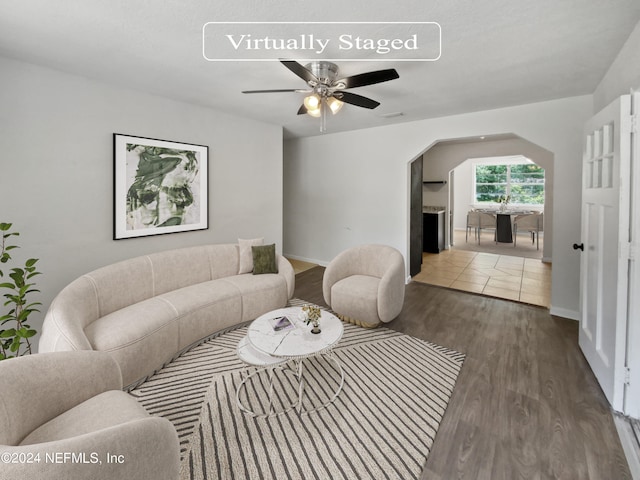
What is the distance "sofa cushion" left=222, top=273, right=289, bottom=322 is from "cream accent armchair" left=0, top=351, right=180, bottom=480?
5.24 feet

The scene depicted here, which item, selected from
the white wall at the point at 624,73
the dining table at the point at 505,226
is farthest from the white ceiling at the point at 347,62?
the dining table at the point at 505,226

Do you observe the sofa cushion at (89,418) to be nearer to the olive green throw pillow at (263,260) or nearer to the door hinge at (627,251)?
the olive green throw pillow at (263,260)

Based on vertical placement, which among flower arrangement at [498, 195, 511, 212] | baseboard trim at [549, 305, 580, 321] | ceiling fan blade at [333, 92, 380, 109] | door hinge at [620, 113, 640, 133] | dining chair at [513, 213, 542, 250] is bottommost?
baseboard trim at [549, 305, 580, 321]

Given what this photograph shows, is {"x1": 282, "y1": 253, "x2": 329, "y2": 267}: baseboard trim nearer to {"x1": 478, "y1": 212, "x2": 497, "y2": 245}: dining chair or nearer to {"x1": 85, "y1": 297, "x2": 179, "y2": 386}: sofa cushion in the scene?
{"x1": 85, "y1": 297, "x2": 179, "y2": 386}: sofa cushion

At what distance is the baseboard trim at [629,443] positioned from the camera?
1565mm

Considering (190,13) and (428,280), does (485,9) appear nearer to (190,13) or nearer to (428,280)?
(190,13)

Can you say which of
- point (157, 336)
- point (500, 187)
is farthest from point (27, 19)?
point (500, 187)

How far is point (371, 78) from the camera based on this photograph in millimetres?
2230

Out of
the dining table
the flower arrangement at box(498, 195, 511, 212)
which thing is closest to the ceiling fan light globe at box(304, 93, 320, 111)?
the dining table

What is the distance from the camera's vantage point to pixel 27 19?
6.28 feet

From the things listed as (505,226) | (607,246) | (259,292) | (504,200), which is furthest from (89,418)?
(504,200)

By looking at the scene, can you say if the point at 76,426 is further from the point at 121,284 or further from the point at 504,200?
the point at 504,200

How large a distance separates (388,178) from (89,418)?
4.62 m

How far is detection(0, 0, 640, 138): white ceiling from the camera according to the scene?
1.78 meters
